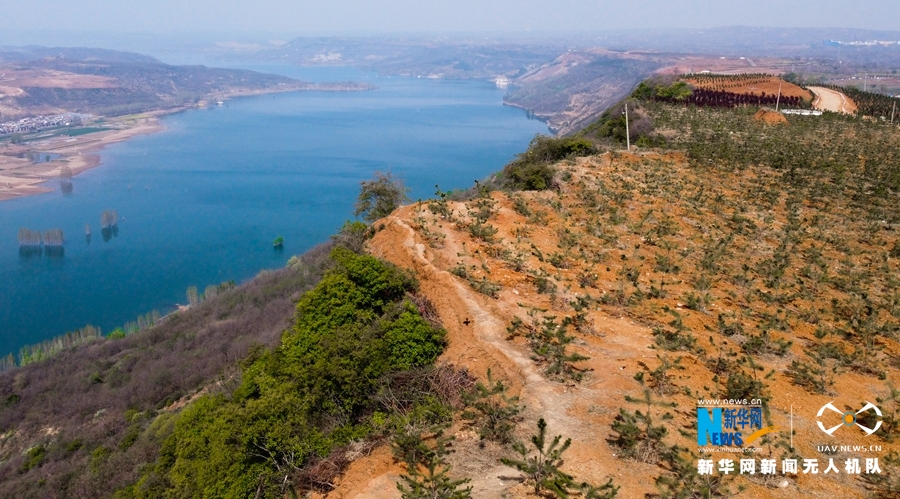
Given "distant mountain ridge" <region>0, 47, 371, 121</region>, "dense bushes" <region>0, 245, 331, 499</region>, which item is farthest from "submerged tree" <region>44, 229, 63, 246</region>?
"distant mountain ridge" <region>0, 47, 371, 121</region>

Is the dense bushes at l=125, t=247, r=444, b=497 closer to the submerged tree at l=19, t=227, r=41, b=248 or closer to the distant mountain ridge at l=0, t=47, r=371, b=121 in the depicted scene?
the submerged tree at l=19, t=227, r=41, b=248

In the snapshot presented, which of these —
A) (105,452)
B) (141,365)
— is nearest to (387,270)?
(105,452)

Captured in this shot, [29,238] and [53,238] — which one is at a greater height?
[29,238]

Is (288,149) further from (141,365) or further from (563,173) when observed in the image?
(563,173)

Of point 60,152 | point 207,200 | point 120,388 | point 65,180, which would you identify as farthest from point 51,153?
point 120,388

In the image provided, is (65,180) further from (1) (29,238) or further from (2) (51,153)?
(1) (29,238)
